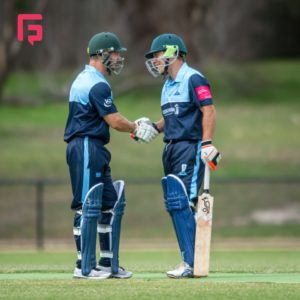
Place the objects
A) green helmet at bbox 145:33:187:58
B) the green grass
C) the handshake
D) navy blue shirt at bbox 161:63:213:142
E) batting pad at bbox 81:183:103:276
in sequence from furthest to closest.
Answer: the handshake → green helmet at bbox 145:33:187:58 → navy blue shirt at bbox 161:63:213:142 → batting pad at bbox 81:183:103:276 → the green grass

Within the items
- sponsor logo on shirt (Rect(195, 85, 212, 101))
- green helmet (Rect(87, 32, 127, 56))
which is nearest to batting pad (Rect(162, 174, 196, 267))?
sponsor logo on shirt (Rect(195, 85, 212, 101))

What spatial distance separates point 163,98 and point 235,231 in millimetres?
14011

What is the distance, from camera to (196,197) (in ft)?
35.1

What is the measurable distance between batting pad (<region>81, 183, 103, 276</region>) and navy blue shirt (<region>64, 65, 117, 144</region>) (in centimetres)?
53

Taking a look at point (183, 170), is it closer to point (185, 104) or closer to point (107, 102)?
point (185, 104)

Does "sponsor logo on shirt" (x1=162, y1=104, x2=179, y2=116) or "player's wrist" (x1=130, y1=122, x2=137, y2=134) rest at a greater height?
"sponsor logo on shirt" (x1=162, y1=104, x2=179, y2=116)

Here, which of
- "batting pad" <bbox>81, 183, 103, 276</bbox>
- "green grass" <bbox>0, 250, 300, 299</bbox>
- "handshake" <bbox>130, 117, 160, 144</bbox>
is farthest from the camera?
"handshake" <bbox>130, 117, 160, 144</bbox>

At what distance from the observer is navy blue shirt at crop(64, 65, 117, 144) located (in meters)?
10.6

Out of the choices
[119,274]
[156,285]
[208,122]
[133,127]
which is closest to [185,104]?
[208,122]

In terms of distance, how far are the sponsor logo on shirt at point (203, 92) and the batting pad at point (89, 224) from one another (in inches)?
49.8

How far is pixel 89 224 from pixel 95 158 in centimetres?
62

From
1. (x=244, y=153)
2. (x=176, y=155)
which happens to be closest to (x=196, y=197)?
(x=176, y=155)

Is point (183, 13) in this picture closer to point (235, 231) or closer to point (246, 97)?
point (246, 97)

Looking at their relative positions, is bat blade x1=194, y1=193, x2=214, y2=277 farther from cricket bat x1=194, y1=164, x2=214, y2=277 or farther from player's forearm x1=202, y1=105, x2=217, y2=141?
player's forearm x1=202, y1=105, x2=217, y2=141
